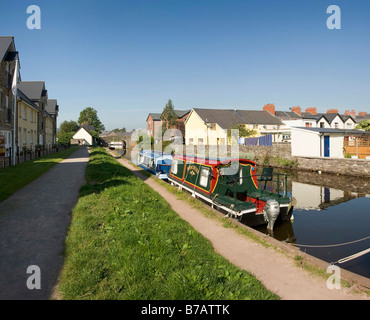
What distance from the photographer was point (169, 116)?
61688mm

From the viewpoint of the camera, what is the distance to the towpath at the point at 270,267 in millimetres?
4172

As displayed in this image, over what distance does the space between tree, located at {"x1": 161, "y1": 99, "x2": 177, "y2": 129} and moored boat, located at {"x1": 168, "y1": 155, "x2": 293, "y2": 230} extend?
1955 inches

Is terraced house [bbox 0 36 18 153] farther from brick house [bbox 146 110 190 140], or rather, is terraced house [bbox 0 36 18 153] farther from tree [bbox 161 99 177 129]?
brick house [bbox 146 110 190 140]

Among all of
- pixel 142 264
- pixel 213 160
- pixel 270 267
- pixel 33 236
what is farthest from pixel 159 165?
pixel 142 264

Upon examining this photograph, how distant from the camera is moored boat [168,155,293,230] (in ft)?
28.6

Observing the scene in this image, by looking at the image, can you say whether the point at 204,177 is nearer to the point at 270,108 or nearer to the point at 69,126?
the point at 270,108

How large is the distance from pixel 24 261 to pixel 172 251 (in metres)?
2.70

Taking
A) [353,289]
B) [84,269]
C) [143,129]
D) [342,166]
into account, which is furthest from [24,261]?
[143,129]

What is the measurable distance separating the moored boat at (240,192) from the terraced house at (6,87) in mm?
16457

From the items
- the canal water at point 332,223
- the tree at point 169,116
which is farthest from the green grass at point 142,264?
the tree at point 169,116

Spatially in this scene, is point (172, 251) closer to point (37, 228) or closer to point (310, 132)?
point (37, 228)

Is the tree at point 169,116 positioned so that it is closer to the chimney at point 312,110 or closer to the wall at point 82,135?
the wall at point 82,135

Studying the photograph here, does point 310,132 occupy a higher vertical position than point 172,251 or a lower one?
higher

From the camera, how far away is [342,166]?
70.9 feet
